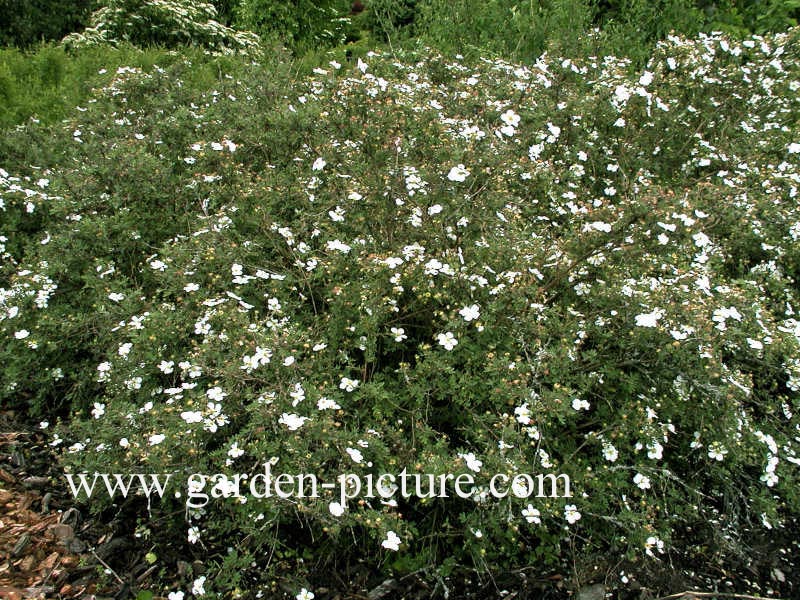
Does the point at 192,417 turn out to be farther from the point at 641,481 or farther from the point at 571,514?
the point at 641,481

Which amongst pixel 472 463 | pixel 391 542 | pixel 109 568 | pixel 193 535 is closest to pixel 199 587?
pixel 193 535

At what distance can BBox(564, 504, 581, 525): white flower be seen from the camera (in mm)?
2247

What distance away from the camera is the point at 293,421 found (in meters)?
2.16

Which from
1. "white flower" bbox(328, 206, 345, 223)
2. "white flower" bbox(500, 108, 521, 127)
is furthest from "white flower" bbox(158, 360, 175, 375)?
"white flower" bbox(500, 108, 521, 127)

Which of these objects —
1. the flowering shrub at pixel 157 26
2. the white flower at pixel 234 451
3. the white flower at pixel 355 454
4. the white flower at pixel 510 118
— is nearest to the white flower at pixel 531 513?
the white flower at pixel 355 454

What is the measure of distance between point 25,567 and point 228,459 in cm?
97

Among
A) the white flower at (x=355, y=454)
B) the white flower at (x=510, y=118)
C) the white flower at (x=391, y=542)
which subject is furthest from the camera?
the white flower at (x=510, y=118)

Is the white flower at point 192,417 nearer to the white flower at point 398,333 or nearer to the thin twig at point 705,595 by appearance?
the white flower at point 398,333

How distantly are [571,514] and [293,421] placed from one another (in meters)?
0.99

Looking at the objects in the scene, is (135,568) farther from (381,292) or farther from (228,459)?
(381,292)

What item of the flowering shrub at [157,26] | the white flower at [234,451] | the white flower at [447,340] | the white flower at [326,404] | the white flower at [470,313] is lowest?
the flowering shrub at [157,26]

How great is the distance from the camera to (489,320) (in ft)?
8.06

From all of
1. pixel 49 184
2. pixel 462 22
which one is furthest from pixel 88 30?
pixel 49 184

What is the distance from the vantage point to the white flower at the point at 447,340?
94.9 inches
